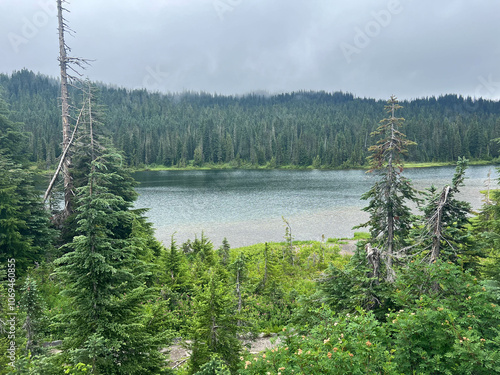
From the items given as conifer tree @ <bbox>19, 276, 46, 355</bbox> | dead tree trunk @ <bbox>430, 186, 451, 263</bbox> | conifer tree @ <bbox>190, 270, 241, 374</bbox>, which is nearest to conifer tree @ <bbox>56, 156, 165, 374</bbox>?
conifer tree @ <bbox>190, 270, 241, 374</bbox>

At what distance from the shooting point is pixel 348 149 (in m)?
139

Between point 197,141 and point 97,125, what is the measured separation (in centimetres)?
A: 13500

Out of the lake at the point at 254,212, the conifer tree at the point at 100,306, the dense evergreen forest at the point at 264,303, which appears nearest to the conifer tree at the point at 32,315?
the dense evergreen forest at the point at 264,303

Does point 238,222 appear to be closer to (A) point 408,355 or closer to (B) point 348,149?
(A) point 408,355

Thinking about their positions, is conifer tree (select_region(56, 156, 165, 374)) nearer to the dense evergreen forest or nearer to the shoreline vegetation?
the dense evergreen forest

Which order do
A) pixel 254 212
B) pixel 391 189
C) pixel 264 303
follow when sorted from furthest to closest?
pixel 254 212
pixel 264 303
pixel 391 189

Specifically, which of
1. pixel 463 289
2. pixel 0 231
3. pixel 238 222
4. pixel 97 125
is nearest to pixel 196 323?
pixel 463 289

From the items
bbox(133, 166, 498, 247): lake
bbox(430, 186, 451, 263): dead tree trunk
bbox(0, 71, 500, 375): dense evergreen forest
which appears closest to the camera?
bbox(0, 71, 500, 375): dense evergreen forest

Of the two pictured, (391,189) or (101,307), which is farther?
(391,189)

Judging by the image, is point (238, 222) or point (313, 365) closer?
point (313, 365)

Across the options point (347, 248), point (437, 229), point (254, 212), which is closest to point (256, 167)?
point (254, 212)

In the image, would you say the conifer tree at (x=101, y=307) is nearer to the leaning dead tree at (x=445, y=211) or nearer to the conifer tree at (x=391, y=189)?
the leaning dead tree at (x=445, y=211)

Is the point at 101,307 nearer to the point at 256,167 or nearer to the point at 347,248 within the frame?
the point at 347,248

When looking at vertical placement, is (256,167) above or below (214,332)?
above
